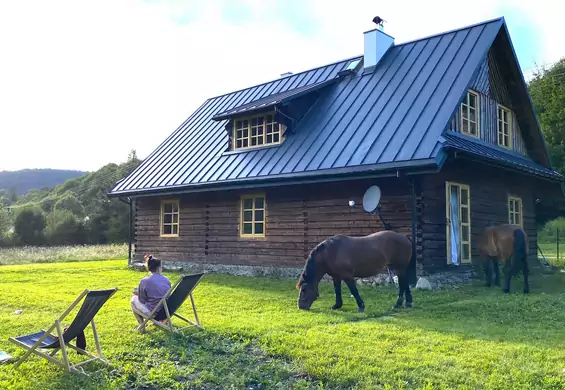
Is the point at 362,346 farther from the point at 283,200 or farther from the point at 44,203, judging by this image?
the point at 44,203

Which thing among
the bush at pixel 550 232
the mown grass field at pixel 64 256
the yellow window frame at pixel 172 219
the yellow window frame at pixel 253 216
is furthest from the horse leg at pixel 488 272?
the bush at pixel 550 232

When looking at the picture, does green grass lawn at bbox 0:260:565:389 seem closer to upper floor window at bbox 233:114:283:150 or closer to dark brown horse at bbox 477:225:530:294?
dark brown horse at bbox 477:225:530:294

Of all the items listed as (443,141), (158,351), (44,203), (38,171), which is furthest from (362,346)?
(38,171)

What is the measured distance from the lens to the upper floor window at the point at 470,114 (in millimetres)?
14445

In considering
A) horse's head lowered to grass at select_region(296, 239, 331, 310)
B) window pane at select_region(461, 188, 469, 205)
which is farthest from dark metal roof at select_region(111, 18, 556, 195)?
horse's head lowered to grass at select_region(296, 239, 331, 310)

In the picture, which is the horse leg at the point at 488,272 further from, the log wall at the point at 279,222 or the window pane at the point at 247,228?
the window pane at the point at 247,228

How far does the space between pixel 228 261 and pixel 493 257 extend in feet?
26.3

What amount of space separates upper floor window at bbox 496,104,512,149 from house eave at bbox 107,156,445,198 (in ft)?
20.0

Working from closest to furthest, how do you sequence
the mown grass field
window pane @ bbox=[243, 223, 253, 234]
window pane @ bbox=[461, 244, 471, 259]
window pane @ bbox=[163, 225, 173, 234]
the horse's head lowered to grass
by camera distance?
the horse's head lowered to grass, window pane @ bbox=[461, 244, 471, 259], window pane @ bbox=[243, 223, 253, 234], window pane @ bbox=[163, 225, 173, 234], the mown grass field

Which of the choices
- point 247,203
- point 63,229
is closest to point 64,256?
point 247,203

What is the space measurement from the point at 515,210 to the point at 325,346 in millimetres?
13050

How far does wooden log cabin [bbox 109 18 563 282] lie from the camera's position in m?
12.9

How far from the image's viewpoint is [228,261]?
1686cm

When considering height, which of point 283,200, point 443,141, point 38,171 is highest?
point 38,171
